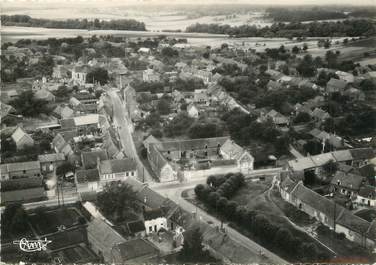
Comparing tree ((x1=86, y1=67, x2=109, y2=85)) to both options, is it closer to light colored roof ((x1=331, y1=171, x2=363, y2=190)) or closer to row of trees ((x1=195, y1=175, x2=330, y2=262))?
row of trees ((x1=195, y1=175, x2=330, y2=262))

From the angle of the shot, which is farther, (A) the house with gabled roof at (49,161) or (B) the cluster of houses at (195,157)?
(A) the house with gabled roof at (49,161)

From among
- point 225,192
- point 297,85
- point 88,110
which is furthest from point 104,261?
point 297,85

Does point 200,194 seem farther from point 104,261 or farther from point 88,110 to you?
point 88,110

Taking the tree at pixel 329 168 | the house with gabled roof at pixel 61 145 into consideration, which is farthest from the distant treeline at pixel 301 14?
the house with gabled roof at pixel 61 145

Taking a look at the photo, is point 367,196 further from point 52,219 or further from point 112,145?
point 52,219


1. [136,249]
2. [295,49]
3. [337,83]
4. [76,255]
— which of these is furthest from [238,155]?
[295,49]

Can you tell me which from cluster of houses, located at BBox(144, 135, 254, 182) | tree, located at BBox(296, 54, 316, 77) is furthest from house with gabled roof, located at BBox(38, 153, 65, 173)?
tree, located at BBox(296, 54, 316, 77)

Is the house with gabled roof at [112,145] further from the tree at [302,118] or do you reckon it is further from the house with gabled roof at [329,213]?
the tree at [302,118]

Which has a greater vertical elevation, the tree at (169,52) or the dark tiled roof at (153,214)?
the tree at (169,52)
